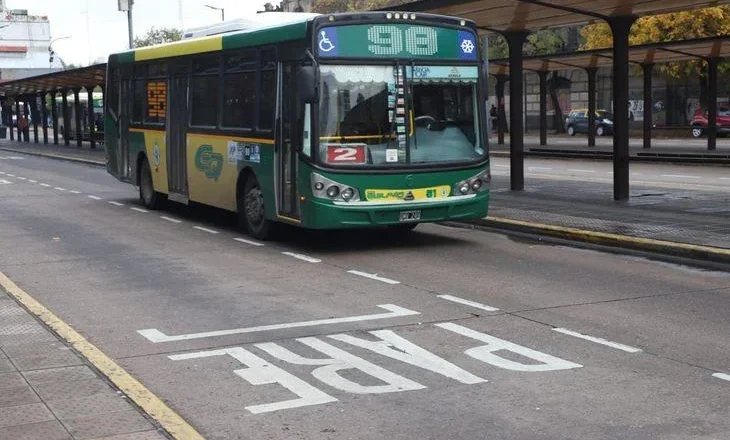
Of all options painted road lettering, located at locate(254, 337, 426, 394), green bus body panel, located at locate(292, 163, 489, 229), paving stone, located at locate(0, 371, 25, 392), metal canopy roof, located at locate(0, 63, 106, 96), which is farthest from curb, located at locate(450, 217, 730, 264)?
metal canopy roof, located at locate(0, 63, 106, 96)

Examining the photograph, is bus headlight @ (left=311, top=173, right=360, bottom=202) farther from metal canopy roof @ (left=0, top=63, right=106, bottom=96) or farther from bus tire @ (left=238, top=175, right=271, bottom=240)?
metal canopy roof @ (left=0, top=63, right=106, bottom=96)

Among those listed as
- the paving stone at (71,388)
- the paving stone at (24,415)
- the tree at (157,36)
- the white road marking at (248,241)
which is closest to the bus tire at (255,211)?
the white road marking at (248,241)

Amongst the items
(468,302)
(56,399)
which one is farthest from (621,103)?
(56,399)

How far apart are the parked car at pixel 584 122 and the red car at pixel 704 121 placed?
5.37 meters

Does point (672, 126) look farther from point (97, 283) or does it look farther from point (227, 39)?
point (97, 283)

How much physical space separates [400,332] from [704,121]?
160 ft

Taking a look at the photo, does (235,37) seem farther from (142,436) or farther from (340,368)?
(142,436)

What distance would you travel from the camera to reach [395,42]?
46.7 ft

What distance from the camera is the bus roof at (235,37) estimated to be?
1457 centimetres

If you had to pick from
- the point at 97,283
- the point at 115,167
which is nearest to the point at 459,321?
the point at 97,283

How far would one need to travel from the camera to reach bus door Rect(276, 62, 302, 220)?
47.0 feet

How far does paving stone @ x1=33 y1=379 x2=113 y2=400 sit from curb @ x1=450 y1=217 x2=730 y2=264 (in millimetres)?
8103

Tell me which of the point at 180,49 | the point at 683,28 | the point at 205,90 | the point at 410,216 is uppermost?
the point at 683,28

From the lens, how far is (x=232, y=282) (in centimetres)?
1215
